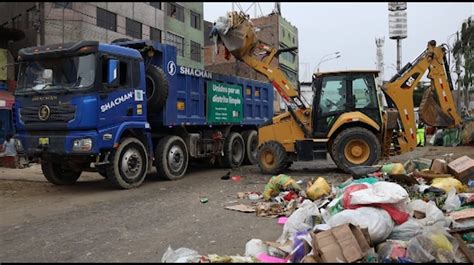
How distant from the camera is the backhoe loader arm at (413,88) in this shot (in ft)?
35.6

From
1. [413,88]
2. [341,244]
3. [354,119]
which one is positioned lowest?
[341,244]

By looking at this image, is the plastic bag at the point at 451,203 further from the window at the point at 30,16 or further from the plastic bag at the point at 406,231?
the window at the point at 30,16

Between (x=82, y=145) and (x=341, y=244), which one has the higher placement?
(x=82, y=145)

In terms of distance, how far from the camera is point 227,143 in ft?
44.3

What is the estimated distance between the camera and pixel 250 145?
14.6 m

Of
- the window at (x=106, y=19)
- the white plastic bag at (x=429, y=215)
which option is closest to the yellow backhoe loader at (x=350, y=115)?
the white plastic bag at (x=429, y=215)

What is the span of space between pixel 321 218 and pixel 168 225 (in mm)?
2090

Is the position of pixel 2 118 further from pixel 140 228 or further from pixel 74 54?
pixel 140 228

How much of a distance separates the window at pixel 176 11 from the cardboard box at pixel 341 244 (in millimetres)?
34537

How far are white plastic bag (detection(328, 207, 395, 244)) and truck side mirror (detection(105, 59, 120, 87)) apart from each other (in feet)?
17.6

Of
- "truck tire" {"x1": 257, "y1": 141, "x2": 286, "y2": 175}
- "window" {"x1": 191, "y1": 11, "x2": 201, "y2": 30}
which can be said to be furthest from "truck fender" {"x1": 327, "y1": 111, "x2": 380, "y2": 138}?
"window" {"x1": 191, "y1": 11, "x2": 201, "y2": 30}

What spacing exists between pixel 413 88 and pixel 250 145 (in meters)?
5.35

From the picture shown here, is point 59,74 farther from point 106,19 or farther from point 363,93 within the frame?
point 106,19

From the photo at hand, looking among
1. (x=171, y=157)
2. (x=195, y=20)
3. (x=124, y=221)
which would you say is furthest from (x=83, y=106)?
(x=195, y=20)
